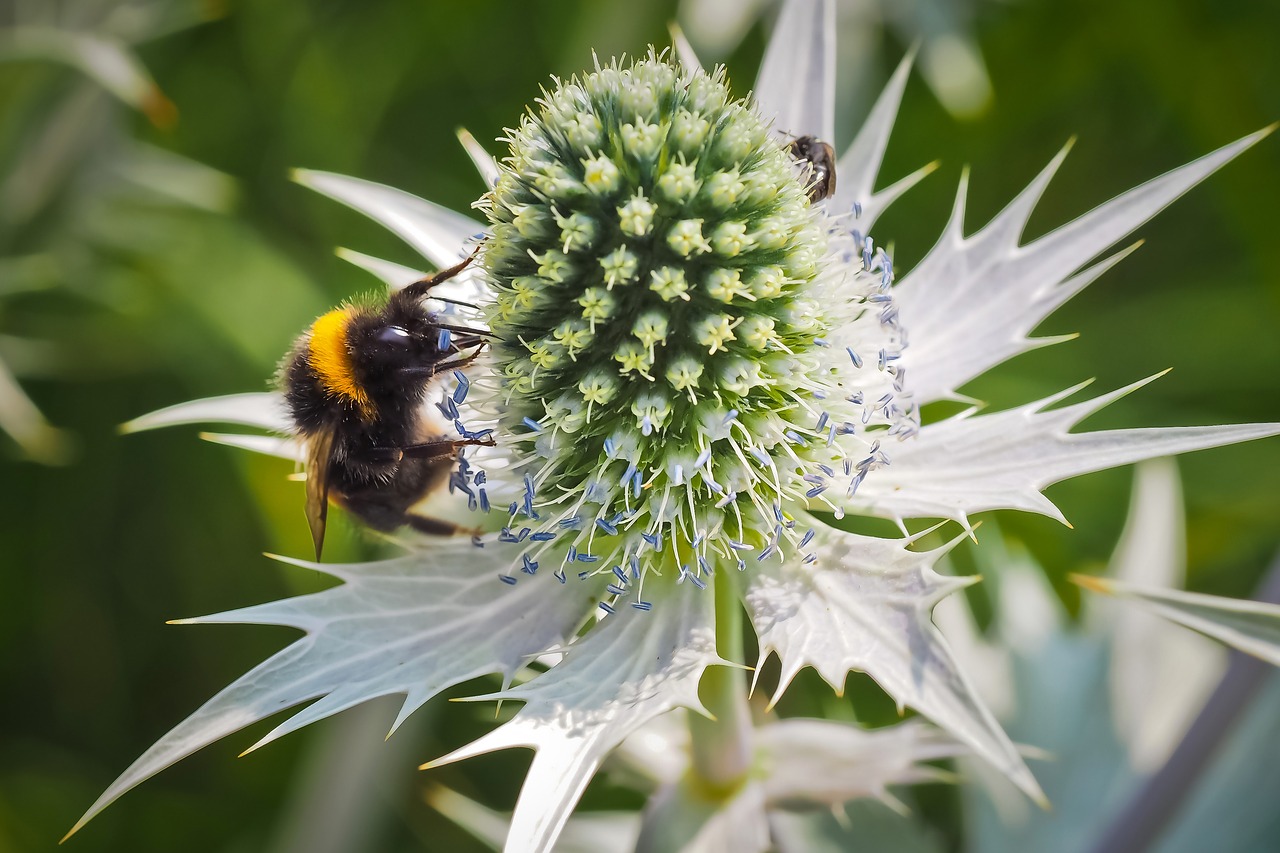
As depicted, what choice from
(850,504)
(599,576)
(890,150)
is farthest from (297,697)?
(890,150)

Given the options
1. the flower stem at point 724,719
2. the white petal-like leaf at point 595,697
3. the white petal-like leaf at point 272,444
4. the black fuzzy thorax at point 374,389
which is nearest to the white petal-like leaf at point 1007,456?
the flower stem at point 724,719

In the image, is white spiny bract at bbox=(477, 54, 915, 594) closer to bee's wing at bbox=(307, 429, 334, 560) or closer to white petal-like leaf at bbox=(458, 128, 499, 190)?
white petal-like leaf at bbox=(458, 128, 499, 190)

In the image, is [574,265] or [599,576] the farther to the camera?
[599,576]

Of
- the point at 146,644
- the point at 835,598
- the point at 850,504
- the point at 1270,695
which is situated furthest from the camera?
the point at 146,644

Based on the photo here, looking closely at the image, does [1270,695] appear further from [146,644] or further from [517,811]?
[146,644]

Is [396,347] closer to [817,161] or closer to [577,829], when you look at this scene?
[817,161]

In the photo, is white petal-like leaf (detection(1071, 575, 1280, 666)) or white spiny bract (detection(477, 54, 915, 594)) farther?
white spiny bract (detection(477, 54, 915, 594))

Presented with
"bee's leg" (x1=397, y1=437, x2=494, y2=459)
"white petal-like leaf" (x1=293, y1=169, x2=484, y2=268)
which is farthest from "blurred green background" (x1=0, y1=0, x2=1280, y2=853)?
"bee's leg" (x1=397, y1=437, x2=494, y2=459)

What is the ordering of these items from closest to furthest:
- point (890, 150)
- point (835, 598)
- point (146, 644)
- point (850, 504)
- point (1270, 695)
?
1. point (835, 598)
2. point (850, 504)
3. point (1270, 695)
4. point (146, 644)
5. point (890, 150)
